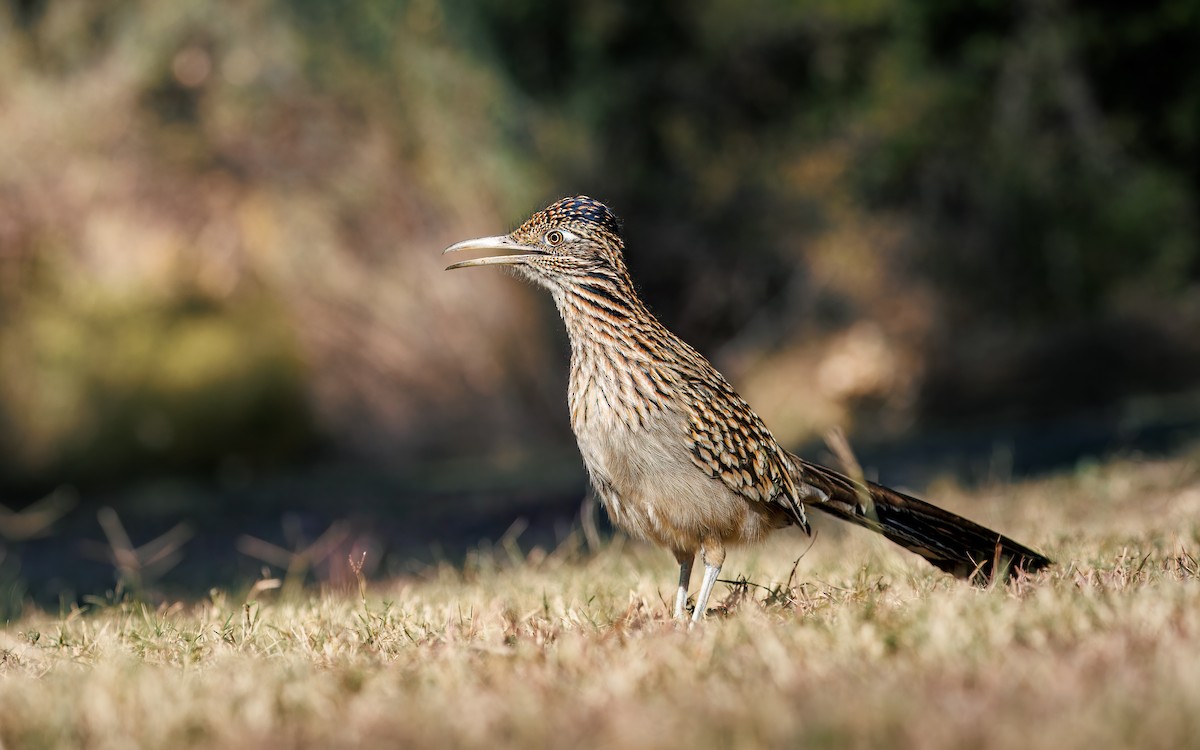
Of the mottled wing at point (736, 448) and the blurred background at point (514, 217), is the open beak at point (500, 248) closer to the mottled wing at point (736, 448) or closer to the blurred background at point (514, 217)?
the mottled wing at point (736, 448)

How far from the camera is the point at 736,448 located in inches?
168

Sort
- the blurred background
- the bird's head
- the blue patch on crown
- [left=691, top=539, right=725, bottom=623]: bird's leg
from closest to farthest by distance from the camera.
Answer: [left=691, top=539, right=725, bottom=623]: bird's leg → the bird's head → the blue patch on crown → the blurred background

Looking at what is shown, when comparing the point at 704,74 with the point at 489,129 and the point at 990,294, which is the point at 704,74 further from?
the point at 990,294

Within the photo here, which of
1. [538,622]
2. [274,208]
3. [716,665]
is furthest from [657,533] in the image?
[274,208]

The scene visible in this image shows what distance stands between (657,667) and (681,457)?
1232 mm

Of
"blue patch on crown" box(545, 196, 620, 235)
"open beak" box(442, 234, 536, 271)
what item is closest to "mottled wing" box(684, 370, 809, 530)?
"blue patch on crown" box(545, 196, 620, 235)

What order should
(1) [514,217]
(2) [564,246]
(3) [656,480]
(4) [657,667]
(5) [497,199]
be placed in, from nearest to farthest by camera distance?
(4) [657,667] → (3) [656,480] → (2) [564,246] → (1) [514,217] → (5) [497,199]

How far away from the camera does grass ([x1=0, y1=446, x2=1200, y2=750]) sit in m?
2.31

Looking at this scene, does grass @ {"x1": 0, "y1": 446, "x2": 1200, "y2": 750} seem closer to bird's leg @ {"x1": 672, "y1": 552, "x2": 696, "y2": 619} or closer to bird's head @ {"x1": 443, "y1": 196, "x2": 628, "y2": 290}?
bird's leg @ {"x1": 672, "y1": 552, "x2": 696, "y2": 619}

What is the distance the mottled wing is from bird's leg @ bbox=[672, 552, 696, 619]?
256 millimetres

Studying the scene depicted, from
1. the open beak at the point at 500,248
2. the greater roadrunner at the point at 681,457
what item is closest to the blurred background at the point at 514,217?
the open beak at the point at 500,248

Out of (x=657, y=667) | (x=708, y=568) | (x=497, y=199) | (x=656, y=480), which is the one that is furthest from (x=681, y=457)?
(x=497, y=199)

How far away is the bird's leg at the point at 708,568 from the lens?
398 cm

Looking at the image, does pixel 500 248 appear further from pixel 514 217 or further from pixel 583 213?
pixel 514 217
